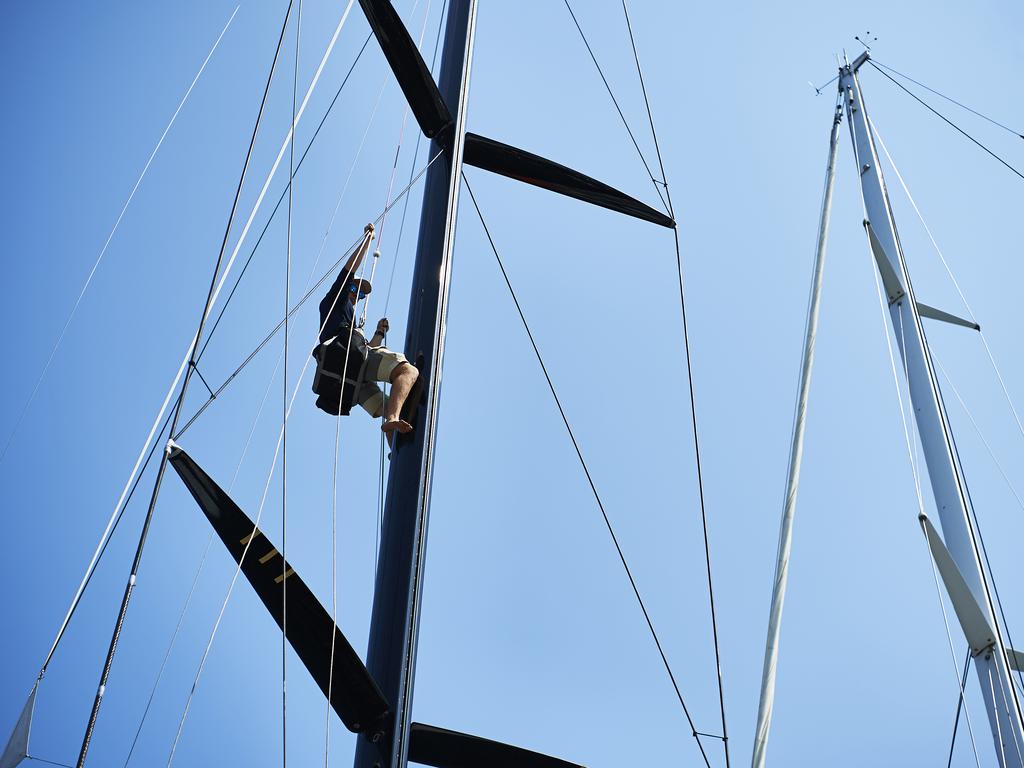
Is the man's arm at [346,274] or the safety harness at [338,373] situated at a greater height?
the man's arm at [346,274]

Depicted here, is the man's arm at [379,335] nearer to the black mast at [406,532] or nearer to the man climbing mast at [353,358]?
the man climbing mast at [353,358]

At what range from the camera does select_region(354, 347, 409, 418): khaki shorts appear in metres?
4.38

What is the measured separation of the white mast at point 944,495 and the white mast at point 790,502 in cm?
47

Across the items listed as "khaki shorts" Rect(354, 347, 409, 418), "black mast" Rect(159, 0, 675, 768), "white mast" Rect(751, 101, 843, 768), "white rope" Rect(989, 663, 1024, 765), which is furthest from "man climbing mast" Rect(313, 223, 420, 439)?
"white rope" Rect(989, 663, 1024, 765)

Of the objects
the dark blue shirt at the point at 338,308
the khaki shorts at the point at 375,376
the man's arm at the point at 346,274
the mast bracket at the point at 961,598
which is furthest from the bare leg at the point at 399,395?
the mast bracket at the point at 961,598

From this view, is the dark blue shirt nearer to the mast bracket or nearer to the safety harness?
the safety harness

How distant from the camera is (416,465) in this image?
3830mm

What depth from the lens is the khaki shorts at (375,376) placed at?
4379mm

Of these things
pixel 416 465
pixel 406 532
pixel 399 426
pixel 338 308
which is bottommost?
pixel 406 532

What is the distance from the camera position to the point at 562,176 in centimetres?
544

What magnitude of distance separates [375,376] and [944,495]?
4099 mm

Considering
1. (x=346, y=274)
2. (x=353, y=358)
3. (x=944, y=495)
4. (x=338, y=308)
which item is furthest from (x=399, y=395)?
(x=944, y=495)

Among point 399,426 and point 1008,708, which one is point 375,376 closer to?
point 399,426

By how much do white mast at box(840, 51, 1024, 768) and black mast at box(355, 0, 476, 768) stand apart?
355 centimetres
